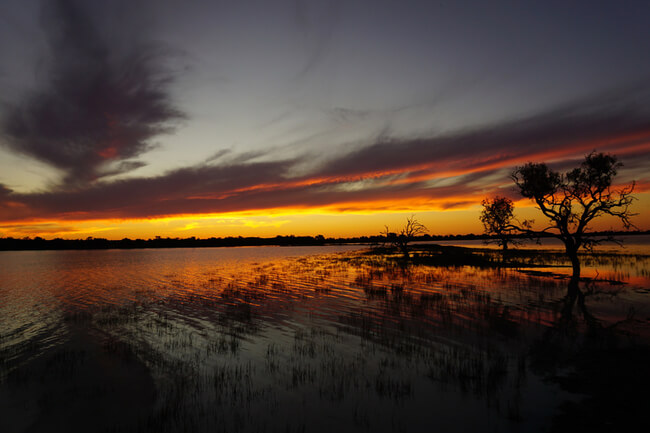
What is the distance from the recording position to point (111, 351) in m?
14.0

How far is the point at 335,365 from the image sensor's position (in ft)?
38.2

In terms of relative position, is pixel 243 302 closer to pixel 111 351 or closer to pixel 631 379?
pixel 111 351

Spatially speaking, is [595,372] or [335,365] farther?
[335,365]

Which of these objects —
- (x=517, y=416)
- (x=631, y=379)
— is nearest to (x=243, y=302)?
(x=517, y=416)

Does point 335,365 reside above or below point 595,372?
below

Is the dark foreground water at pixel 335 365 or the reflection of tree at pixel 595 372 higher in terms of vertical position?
the reflection of tree at pixel 595 372

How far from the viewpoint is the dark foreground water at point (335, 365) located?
8086mm

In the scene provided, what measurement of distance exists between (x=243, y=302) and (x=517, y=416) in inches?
796

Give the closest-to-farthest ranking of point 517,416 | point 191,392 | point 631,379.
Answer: point 517,416, point 631,379, point 191,392

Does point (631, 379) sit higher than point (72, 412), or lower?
higher

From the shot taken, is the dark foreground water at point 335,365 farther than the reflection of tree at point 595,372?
Yes

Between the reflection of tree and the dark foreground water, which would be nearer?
the reflection of tree

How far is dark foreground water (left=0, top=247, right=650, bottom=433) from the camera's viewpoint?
26.5 feet

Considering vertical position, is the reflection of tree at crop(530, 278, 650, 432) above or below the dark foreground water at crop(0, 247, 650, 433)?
above
